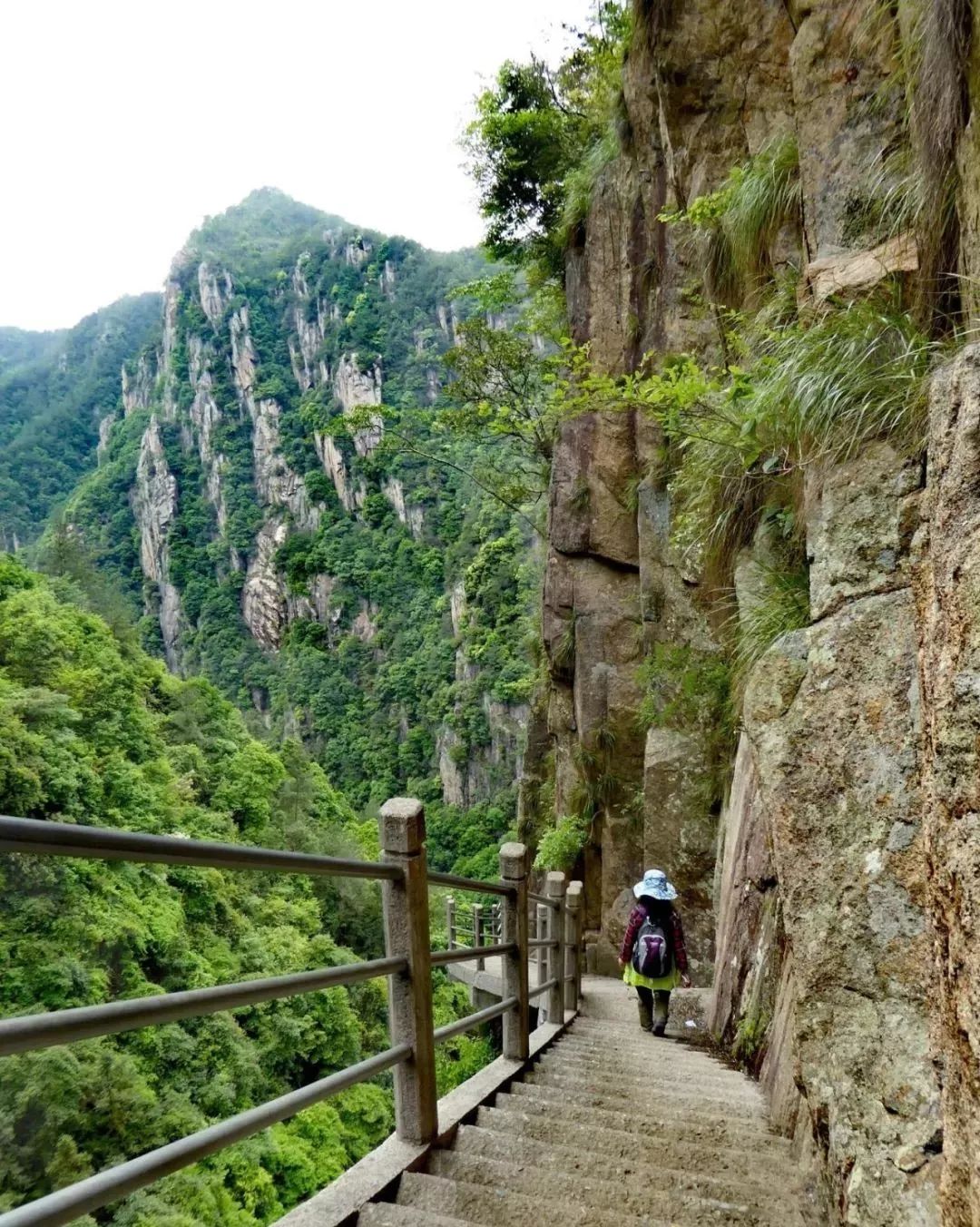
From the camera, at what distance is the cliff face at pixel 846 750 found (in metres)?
1.39

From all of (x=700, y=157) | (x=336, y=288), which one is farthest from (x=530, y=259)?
(x=336, y=288)

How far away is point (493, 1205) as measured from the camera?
1.91 metres

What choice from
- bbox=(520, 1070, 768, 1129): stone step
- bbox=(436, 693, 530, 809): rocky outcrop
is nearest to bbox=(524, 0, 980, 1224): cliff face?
bbox=(520, 1070, 768, 1129): stone step

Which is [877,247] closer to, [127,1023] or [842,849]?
[842,849]

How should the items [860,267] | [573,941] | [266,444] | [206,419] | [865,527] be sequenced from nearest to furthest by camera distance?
[865,527] → [860,267] → [573,941] → [266,444] → [206,419]

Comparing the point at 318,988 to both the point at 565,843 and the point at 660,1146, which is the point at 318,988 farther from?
the point at 565,843

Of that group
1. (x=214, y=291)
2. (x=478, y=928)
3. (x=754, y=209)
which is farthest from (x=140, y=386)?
(x=754, y=209)

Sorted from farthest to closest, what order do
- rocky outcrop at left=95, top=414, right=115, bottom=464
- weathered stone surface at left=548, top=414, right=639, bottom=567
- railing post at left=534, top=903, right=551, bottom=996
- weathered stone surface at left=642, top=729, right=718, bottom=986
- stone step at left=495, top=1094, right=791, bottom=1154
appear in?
rocky outcrop at left=95, top=414, right=115, bottom=464, weathered stone surface at left=548, top=414, right=639, bottom=567, weathered stone surface at left=642, top=729, right=718, bottom=986, railing post at left=534, top=903, right=551, bottom=996, stone step at left=495, top=1094, right=791, bottom=1154

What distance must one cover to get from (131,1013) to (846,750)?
1.85m

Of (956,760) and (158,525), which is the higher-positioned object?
(158,525)

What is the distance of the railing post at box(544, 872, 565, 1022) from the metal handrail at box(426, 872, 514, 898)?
1.61m

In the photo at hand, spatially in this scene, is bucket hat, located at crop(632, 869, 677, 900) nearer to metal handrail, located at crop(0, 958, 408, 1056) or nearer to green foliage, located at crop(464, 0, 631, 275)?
metal handrail, located at crop(0, 958, 408, 1056)

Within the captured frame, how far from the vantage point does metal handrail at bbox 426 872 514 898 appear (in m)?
2.45

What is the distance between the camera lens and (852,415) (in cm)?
257
